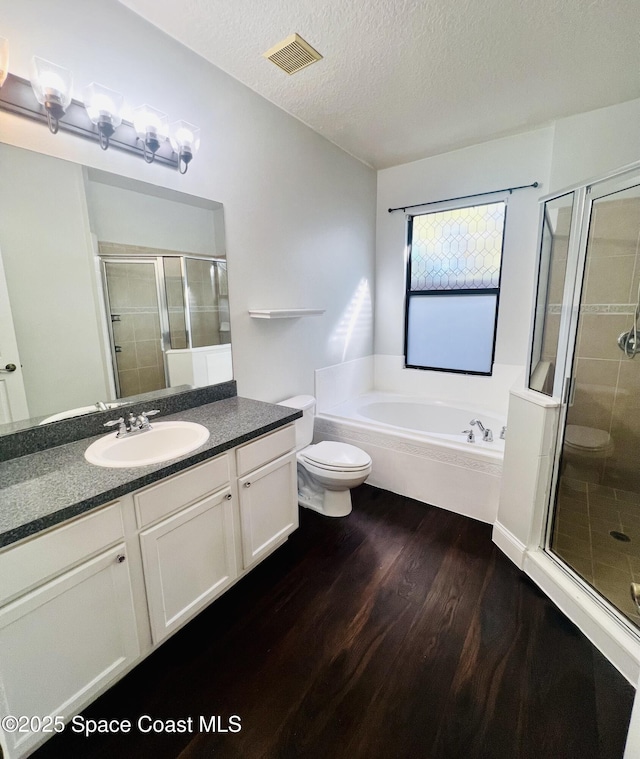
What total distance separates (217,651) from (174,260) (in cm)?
183

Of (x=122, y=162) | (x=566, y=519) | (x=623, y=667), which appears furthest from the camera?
(x=566, y=519)

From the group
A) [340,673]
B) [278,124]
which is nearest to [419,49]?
[278,124]

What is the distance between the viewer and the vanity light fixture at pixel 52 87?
127cm

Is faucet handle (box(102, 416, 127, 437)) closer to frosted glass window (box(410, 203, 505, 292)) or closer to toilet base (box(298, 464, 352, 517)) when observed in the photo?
toilet base (box(298, 464, 352, 517))

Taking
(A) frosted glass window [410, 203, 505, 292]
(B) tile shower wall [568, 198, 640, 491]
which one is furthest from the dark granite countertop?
(A) frosted glass window [410, 203, 505, 292]

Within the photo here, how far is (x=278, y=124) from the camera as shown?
229 cm

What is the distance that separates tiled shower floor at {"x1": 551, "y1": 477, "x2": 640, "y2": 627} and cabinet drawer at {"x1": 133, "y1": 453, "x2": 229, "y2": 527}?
1754 mm

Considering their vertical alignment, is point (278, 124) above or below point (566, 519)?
above

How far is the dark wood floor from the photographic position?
1122 millimetres

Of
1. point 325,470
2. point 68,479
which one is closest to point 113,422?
point 68,479

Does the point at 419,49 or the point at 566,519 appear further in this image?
the point at 566,519

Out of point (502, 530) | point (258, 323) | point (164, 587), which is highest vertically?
point (258, 323)

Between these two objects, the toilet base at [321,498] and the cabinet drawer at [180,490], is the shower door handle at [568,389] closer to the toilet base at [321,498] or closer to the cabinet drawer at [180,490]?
the toilet base at [321,498]

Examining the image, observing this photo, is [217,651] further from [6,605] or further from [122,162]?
[122,162]
